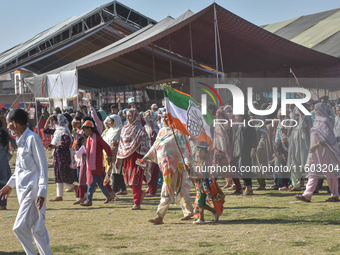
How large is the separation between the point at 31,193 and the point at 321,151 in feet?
16.2

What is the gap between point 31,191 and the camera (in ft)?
13.0

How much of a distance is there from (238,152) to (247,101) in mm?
1013

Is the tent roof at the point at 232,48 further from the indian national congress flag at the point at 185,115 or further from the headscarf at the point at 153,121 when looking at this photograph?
the indian national congress flag at the point at 185,115

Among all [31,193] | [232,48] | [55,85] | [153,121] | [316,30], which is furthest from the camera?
[316,30]

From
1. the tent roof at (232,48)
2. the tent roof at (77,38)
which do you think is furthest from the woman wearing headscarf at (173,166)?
the tent roof at (77,38)

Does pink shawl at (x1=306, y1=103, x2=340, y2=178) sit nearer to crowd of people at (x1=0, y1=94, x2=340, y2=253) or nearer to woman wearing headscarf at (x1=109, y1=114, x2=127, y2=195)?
crowd of people at (x1=0, y1=94, x2=340, y2=253)

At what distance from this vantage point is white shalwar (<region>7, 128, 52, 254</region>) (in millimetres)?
3900

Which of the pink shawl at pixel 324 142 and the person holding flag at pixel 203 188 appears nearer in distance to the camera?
the person holding flag at pixel 203 188

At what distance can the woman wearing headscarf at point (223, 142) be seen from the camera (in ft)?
23.9

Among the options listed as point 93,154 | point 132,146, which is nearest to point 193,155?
point 132,146

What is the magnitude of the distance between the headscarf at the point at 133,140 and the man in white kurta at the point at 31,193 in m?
3.71

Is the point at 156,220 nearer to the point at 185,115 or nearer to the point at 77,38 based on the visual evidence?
the point at 185,115

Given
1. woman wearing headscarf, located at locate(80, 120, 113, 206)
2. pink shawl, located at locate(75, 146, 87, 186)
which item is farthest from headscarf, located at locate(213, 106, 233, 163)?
pink shawl, located at locate(75, 146, 87, 186)

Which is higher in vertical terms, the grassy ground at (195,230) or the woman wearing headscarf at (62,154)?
the woman wearing headscarf at (62,154)
